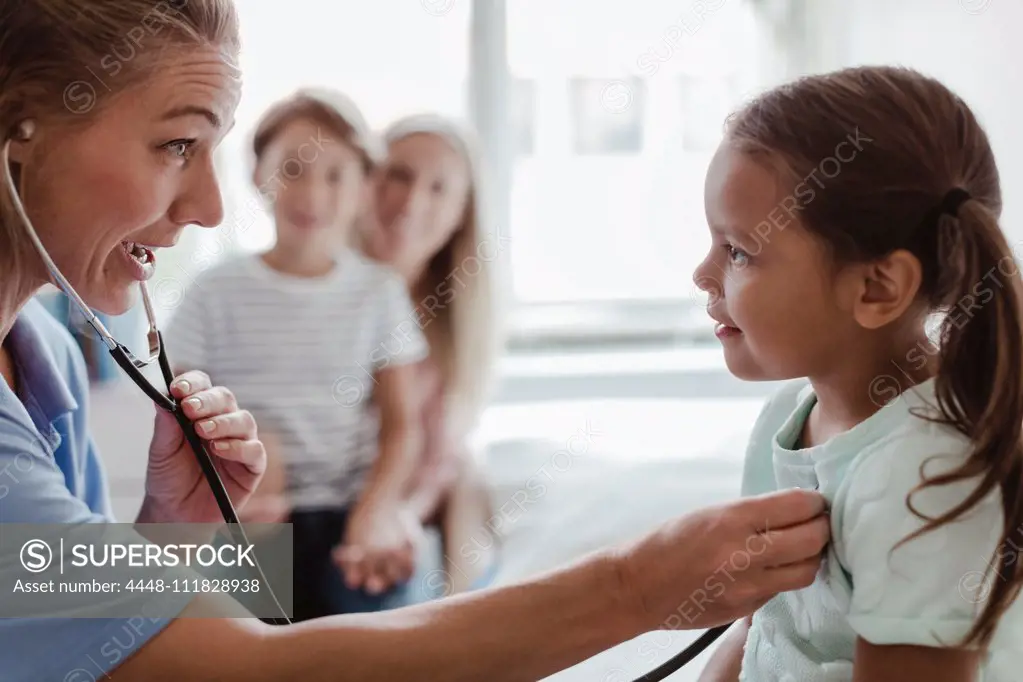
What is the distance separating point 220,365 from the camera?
181 cm

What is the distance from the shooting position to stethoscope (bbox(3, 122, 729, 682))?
0.69m

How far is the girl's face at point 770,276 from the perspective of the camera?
0.74 m

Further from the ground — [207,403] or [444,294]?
[444,294]

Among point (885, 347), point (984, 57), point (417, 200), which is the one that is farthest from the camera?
point (417, 200)

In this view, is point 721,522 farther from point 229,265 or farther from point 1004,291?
point 229,265

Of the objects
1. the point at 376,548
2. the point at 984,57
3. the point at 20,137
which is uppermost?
the point at 984,57

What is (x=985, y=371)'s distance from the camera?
709 millimetres

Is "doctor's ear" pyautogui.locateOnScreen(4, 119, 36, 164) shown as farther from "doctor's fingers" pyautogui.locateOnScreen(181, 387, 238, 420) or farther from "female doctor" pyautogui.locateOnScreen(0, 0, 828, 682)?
"doctor's fingers" pyautogui.locateOnScreen(181, 387, 238, 420)

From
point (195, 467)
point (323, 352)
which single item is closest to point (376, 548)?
point (323, 352)

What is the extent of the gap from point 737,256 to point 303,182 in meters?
1.24

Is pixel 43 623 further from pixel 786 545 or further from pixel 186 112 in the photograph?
pixel 786 545

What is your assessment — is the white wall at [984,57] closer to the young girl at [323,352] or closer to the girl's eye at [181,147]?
the girl's eye at [181,147]

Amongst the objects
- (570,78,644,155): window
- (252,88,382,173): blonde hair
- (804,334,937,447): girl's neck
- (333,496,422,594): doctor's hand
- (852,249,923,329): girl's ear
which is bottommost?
(333,496,422,594): doctor's hand

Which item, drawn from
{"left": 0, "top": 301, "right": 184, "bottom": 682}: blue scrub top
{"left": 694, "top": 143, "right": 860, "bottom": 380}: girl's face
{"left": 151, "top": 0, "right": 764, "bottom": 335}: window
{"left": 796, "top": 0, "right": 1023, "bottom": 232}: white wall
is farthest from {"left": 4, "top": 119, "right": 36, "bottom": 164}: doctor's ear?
{"left": 151, "top": 0, "right": 764, "bottom": 335}: window
